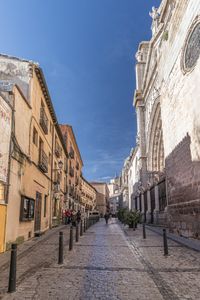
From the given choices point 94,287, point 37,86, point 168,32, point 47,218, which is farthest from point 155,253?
point 168,32

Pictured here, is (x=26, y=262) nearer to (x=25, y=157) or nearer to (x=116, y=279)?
(x=116, y=279)

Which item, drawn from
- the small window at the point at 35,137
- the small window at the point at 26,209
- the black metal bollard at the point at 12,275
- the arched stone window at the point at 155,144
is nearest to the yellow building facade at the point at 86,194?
the arched stone window at the point at 155,144

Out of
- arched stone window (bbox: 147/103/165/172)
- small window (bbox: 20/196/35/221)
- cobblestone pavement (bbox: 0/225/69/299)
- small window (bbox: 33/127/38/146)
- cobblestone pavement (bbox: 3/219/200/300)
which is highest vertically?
arched stone window (bbox: 147/103/165/172)

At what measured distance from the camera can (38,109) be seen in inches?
620

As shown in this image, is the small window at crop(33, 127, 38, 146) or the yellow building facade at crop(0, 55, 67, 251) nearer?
the yellow building facade at crop(0, 55, 67, 251)

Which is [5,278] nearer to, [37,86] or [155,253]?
[155,253]

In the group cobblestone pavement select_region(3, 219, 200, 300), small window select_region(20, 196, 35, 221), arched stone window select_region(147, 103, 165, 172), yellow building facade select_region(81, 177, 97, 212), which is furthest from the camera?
yellow building facade select_region(81, 177, 97, 212)

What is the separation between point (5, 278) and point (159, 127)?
25.5 meters

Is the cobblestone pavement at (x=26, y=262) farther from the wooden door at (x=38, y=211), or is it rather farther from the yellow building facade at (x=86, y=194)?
the yellow building facade at (x=86, y=194)

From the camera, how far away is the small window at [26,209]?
11688mm

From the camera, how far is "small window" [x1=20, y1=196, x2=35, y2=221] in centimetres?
1169

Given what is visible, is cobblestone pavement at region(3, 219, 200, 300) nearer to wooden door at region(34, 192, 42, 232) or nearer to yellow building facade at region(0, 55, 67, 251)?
yellow building facade at region(0, 55, 67, 251)

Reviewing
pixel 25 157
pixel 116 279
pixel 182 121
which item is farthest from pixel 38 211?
pixel 116 279

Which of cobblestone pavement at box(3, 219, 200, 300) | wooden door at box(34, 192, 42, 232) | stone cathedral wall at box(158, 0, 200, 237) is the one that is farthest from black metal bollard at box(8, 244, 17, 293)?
wooden door at box(34, 192, 42, 232)
